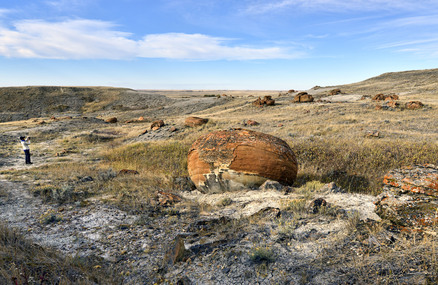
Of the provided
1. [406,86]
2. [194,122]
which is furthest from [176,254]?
[406,86]

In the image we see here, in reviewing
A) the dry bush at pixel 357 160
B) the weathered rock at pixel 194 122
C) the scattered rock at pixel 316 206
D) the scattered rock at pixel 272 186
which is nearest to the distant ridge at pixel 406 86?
the dry bush at pixel 357 160

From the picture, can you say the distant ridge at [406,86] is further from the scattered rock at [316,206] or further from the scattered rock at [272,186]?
the scattered rock at [316,206]

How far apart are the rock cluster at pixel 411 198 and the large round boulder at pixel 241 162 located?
9.75 feet

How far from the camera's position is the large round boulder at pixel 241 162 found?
24.0ft

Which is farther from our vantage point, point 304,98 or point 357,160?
point 304,98

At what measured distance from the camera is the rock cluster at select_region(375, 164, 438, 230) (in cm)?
406

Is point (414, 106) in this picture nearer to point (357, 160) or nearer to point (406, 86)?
point (357, 160)

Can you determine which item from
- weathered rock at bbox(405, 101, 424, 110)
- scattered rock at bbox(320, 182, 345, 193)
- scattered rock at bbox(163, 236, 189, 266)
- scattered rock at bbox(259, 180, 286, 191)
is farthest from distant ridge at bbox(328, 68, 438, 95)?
scattered rock at bbox(163, 236, 189, 266)

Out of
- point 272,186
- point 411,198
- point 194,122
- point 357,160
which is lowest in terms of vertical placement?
point 272,186

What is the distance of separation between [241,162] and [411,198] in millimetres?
4103

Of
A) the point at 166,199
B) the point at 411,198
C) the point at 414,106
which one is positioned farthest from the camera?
the point at 414,106

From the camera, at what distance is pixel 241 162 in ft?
23.9

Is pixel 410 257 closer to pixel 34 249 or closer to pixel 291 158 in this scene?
pixel 291 158

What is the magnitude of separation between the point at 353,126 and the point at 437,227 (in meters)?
16.3
